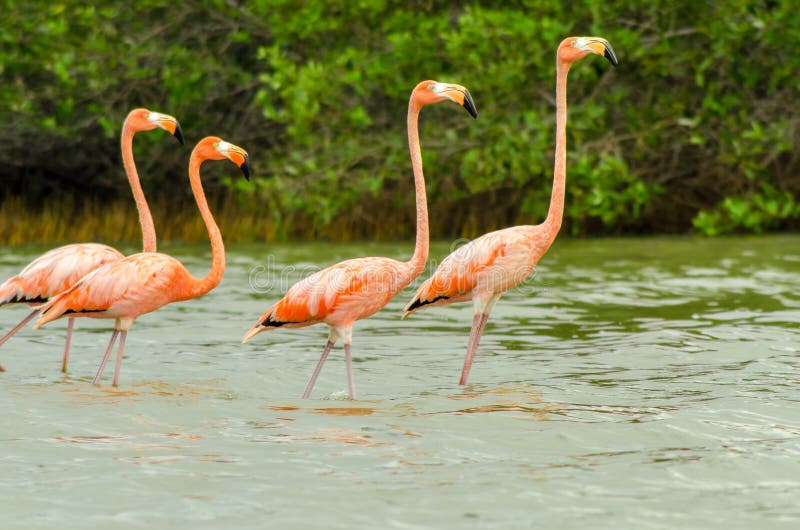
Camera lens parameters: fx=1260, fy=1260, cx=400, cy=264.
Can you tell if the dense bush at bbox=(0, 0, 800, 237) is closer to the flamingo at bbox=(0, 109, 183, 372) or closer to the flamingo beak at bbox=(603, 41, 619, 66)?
the flamingo at bbox=(0, 109, 183, 372)

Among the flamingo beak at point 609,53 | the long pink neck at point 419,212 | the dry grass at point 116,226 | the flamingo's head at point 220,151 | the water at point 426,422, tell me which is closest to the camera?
the water at point 426,422

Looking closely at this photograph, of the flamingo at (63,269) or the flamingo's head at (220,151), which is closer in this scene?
the flamingo's head at (220,151)

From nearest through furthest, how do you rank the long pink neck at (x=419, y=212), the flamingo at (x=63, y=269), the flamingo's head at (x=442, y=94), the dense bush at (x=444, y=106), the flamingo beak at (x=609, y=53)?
the flamingo's head at (x=442, y=94), the flamingo beak at (x=609, y=53), the long pink neck at (x=419, y=212), the flamingo at (x=63, y=269), the dense bush at (x=444, y=106)

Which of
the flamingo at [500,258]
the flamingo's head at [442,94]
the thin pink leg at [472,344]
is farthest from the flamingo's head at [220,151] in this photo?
the thin pink leg at [472,344]

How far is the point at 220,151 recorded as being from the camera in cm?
755

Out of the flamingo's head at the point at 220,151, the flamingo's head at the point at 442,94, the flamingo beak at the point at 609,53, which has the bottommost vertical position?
the flamingo's head at the point at 220,151

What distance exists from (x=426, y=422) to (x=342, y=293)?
995mm

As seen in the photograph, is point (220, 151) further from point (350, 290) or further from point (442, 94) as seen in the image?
point (442, 94)

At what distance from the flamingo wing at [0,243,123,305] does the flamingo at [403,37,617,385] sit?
2.15 meters

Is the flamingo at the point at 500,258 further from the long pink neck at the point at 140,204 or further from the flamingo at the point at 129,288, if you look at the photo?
the long pink neck at the point at 140,204

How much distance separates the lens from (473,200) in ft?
58.8

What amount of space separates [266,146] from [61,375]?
40.4 feet

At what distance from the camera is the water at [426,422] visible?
4770mm

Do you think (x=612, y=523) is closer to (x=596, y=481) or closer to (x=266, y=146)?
(x=596, y=481)
